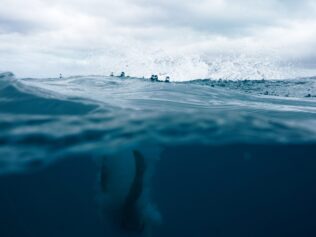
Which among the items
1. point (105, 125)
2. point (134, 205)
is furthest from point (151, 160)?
point (105, 125)

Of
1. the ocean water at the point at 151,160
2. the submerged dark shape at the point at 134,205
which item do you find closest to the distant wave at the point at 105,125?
the ocean water at the point at 151,160

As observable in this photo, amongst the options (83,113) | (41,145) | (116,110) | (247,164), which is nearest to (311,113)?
(247,164)

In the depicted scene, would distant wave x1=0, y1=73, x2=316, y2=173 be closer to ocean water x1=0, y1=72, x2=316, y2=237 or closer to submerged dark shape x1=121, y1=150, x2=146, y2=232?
ocean water x1=0, y1=72, x2=316, y2=237

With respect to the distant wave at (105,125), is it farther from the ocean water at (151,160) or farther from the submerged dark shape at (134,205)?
the submerged dark shape at (134,205)

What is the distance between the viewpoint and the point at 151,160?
13398 millimetres

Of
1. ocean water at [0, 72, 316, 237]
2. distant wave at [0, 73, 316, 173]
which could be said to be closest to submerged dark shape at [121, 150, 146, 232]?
ocean water at [0, 72, 316, 237]

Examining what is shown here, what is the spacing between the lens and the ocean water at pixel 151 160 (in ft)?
30.2

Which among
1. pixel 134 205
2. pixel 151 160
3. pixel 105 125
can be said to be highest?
pixel 105 125

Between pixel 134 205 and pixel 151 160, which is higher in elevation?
pixel 134 205

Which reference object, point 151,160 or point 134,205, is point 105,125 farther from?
point 151,160

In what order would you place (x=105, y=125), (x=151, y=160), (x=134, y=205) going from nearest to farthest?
(x=105, y=125)
(x=134, y=205)
(x=151, y=160)

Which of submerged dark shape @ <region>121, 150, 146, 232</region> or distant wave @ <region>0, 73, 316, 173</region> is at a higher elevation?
distant wave @ <region>0, 73, 316, 173</region>

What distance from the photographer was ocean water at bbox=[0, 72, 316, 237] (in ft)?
30.2

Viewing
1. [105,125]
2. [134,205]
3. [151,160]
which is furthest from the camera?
[151,160]
